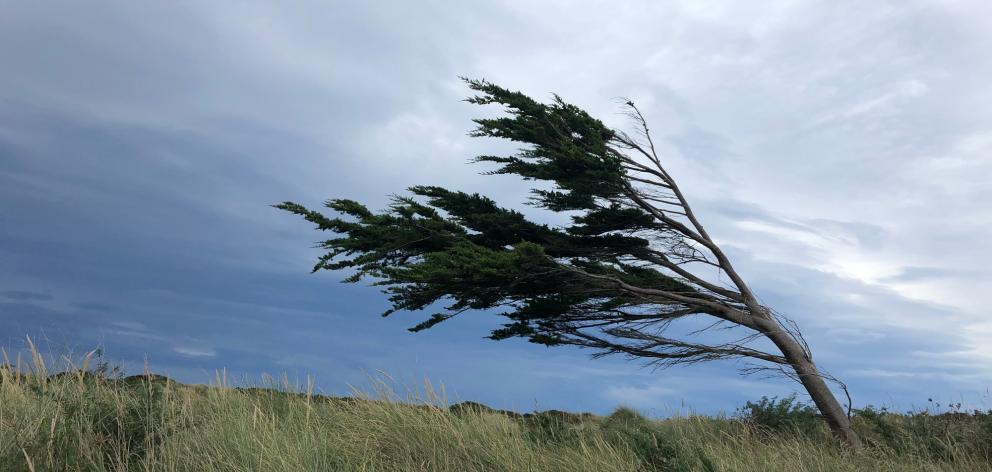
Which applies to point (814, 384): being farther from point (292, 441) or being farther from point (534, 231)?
point (292, 441)

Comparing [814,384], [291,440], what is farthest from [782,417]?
[291,440]

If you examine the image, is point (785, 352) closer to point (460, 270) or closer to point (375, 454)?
point (460, 270)

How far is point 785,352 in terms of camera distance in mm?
12430

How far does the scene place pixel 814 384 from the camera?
1213 cm

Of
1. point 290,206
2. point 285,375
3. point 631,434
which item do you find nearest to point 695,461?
point 631,434

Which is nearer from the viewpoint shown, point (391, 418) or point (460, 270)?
point (391, 418)

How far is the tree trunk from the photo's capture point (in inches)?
473

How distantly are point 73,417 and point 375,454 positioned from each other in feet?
9.33

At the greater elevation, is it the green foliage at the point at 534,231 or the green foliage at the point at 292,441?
the green foliage at the point at 534,231

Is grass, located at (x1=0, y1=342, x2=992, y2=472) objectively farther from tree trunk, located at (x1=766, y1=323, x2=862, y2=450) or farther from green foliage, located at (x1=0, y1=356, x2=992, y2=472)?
tree trunk, located at (x1=766, y1=323, x2=862, y2=450)

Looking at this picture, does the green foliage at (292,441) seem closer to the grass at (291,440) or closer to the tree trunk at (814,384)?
the grass at (291,440)

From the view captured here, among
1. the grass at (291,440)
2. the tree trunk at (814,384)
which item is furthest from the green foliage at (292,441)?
the tree trunk at (814,384)

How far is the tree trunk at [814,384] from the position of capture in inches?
473

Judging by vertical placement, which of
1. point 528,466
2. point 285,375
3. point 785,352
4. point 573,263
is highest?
point 573,263
